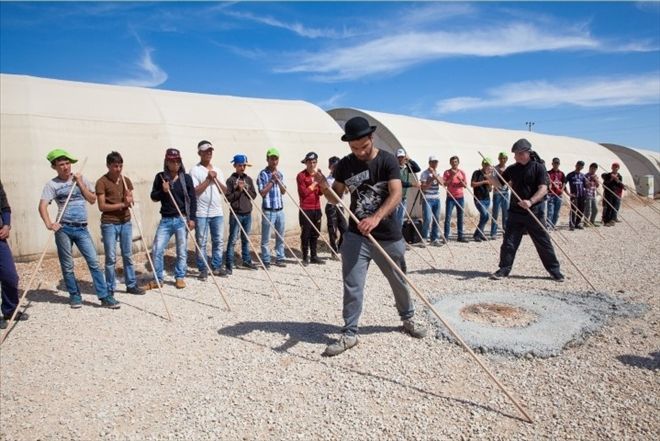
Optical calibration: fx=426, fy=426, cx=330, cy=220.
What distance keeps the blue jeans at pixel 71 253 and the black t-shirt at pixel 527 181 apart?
6740 millimetres

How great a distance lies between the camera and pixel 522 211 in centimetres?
722

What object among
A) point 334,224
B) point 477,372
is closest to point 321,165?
point 334,224

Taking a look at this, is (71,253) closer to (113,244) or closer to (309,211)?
(113,244)

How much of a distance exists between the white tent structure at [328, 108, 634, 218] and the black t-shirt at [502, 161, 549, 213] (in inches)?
196

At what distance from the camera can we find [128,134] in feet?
32.8

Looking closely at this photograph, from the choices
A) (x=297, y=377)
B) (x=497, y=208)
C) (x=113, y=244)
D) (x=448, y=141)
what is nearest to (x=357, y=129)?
(x=297, y=377)

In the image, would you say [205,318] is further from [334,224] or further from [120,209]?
[334,224]

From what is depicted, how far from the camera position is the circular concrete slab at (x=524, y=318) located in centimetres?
442

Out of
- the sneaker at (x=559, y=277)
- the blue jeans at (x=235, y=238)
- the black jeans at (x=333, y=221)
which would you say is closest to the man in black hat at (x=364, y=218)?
the sneaker at (x=559, y=277)

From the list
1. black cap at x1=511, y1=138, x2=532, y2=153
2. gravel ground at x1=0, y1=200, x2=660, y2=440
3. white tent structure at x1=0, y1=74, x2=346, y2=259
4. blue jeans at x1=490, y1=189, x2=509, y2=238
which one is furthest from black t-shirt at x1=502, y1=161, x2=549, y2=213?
white tent structure at x1=0, y1=74, x2=346, y2=259

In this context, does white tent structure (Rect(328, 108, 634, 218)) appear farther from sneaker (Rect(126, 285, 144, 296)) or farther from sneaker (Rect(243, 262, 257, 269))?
sneaker (Rect(126, 285, 144, 296))

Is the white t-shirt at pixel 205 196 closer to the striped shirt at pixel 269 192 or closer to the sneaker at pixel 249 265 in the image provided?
the striped shirt at pixel 269 192

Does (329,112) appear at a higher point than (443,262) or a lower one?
higher

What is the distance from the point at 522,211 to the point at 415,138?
8918 mm
